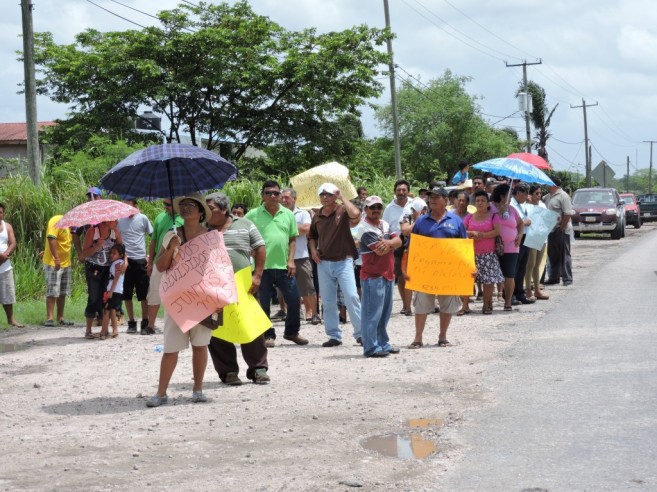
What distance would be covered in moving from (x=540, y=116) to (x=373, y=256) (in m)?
71.0

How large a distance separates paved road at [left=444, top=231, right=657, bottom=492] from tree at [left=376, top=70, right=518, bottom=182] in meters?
65.7

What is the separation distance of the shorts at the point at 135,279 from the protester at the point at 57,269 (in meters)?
1.21

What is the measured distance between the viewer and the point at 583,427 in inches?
284

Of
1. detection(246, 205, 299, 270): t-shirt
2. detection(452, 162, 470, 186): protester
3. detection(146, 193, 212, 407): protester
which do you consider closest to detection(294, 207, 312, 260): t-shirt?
detection(246, 205, 299, 270): t-shirt

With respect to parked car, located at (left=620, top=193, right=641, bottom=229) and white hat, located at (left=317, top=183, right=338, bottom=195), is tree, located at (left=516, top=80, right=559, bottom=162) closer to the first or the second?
parked car, located at (left=620, top=193, right=641, bottom=229)

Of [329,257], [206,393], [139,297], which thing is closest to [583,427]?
[206,393]

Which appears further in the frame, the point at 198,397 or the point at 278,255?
the point at 278,255

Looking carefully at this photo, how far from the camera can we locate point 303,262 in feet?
47.5

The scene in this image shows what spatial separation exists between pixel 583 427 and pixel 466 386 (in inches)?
79.6

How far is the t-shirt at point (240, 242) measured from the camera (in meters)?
9.87


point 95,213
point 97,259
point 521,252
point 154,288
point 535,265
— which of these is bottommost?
point 535,265

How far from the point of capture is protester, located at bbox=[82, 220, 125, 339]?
13.5 metres

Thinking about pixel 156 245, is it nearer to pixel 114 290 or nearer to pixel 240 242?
pixel 114 290

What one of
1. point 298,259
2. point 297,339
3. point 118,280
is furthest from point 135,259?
point 297,339
